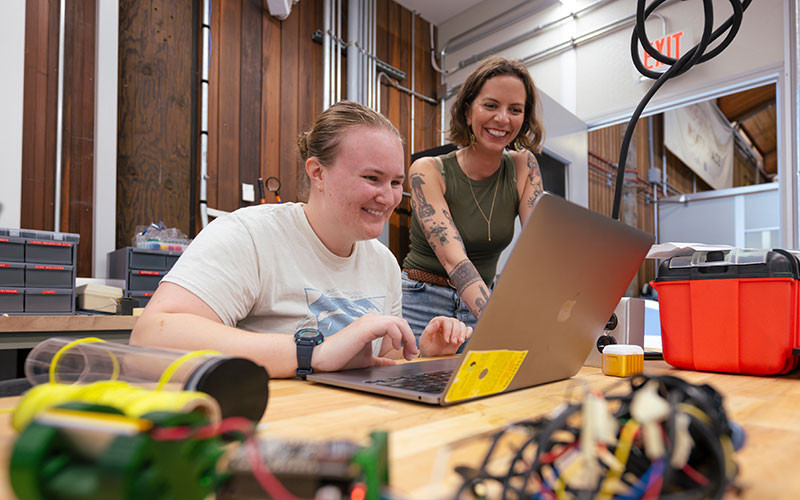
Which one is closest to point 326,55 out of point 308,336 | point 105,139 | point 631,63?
point 105,139

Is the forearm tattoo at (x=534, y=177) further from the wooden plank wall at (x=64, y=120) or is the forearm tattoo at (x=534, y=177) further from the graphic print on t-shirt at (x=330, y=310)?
the wooden plank wall at (x=64, y=120)

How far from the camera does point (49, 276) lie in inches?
69.4

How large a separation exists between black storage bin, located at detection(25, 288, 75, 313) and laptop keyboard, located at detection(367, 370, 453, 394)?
5.04 ft

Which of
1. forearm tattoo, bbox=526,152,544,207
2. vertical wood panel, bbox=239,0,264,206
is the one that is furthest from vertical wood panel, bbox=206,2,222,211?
forearm tattoo, bbox=526,152,544,207

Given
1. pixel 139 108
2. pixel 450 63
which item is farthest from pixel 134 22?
pixel 450 63

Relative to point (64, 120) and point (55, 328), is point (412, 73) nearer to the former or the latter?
point (64, 120)

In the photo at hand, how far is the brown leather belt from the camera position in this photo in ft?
5.31

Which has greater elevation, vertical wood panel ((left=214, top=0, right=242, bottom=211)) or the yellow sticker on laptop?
vertical wood panel ((left=214, top=0, right=242, bottom=211))

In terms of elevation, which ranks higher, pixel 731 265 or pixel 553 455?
pixel 731 265

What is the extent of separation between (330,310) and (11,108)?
5.72ft

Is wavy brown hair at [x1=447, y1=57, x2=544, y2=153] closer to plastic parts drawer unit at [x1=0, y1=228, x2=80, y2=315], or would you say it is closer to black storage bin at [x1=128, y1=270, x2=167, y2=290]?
black storage bin at [x1=128, y1=270, x2=167, y2=290]

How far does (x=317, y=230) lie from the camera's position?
1.19m

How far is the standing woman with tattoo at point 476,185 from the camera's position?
1591mm

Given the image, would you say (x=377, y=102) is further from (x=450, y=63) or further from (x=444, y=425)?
(x=444, y=425)
